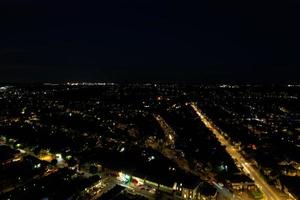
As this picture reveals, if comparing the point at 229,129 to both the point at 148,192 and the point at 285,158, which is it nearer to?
the point at 285,158

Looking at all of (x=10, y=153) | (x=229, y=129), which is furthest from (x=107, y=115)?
(x=10, y=153)

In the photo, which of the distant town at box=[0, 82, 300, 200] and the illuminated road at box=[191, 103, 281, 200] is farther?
the illuminated road at box=[191, 103, 281, 200]

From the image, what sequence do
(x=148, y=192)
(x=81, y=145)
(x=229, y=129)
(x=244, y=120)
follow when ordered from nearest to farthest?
1. (x=148, y=192)
2. (x=81, y=145)
3. (x=229, y=129)
4. (x=244, y=120)

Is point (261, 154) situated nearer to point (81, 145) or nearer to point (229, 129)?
point (229, 129)

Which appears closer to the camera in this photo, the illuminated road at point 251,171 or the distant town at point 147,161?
the distant town at point 147,161

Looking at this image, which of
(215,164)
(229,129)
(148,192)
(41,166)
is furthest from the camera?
(229,129)

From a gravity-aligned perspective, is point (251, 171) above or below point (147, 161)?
below

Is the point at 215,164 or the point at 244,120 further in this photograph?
the point at 244,120

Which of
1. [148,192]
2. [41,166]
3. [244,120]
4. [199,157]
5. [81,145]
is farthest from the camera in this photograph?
[244,120]

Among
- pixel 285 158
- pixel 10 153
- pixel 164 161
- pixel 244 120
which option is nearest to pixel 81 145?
pixel 10 153
